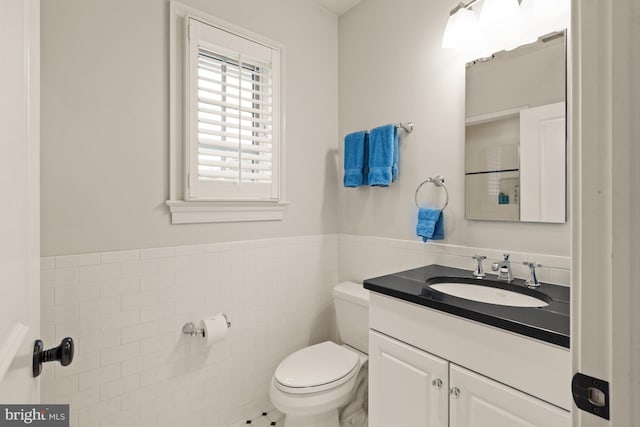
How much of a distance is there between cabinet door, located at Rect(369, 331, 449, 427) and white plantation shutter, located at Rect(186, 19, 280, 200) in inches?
43.0

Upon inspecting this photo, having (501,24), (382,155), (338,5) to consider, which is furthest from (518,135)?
(338,5)

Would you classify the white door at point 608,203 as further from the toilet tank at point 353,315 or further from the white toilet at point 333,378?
the toilet tank at point 353,315

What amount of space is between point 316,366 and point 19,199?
1452 millimetres

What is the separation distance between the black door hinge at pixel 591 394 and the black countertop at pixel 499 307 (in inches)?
19.5

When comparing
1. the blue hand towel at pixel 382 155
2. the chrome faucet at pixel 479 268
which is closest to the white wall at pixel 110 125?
the blue hand towel at pixel 382 155

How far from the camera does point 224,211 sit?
5.76 feet

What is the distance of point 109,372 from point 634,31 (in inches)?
76.8

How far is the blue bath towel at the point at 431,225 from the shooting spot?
166 cm

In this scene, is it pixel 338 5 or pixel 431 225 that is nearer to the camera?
pixel 431 225

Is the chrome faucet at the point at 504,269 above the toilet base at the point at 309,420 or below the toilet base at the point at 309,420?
above

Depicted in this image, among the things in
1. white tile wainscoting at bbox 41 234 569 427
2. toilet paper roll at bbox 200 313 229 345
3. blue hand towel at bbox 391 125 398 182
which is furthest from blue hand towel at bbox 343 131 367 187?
toilet paper roll at bbox 200 313 229 345

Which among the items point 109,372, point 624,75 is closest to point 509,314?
point 624,75

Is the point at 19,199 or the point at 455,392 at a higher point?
the point at 19,199

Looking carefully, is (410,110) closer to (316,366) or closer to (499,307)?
(499,307)
